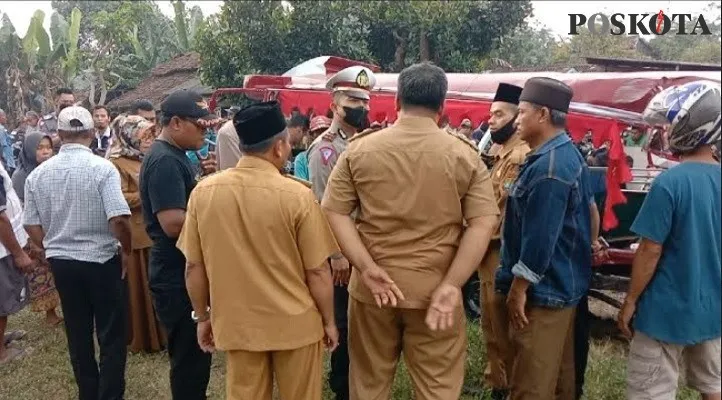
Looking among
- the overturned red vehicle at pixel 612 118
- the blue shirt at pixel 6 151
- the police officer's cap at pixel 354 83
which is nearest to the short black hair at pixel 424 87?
the police officer's cap at pixel 354 83

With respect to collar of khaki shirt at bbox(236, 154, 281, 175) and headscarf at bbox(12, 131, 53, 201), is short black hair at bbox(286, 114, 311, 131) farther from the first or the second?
collar of khaki shirt at bbox(236, 154, 281, 175)

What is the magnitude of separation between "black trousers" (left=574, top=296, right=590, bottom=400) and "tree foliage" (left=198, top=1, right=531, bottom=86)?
493 inches

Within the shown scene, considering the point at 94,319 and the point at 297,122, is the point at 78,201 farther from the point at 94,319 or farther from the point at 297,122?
the point at 297,122

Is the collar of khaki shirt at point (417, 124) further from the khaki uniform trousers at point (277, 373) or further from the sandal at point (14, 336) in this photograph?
the sandal at point (14, 336)

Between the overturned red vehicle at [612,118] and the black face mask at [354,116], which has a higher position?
the black face mask at [354,116]

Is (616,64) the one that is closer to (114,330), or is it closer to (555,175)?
(555,175)

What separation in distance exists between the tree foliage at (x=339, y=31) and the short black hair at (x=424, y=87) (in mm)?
12982

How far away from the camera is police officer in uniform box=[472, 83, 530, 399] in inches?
140

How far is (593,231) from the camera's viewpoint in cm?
342

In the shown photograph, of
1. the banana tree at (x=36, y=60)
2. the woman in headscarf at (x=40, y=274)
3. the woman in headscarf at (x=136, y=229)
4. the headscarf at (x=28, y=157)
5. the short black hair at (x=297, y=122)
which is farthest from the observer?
the banana tree at (x=36, y=60)

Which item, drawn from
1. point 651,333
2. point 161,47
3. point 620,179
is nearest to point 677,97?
point 651,333

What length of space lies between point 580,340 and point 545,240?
1041 millimetres

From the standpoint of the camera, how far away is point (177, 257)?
325 cm

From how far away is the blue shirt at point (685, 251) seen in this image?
7.95 ft
